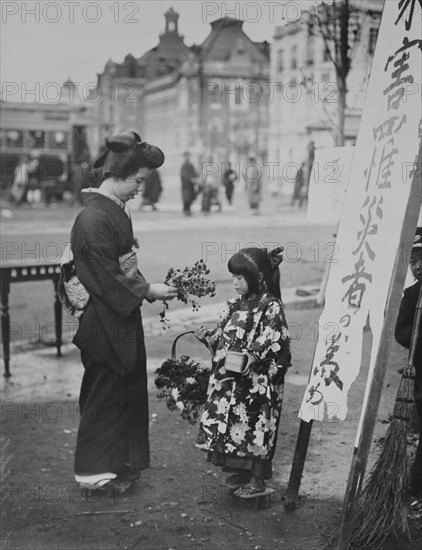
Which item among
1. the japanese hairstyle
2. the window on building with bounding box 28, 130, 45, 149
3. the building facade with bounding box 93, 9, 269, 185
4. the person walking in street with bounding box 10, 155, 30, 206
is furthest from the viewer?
the window on building with bounding box 28, 130, 45, 149

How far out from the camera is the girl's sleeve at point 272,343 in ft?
10.7

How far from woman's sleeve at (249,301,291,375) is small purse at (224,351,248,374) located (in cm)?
8

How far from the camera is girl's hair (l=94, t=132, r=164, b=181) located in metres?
3.11

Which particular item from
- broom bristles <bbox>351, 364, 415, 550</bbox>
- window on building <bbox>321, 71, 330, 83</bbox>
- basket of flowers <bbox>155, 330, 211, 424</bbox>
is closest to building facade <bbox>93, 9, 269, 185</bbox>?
window on building <bbox>321, 71, 330, 83</bbox>

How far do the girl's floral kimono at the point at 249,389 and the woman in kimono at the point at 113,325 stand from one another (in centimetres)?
40

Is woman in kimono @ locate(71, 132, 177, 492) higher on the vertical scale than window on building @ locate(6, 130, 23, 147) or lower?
lower

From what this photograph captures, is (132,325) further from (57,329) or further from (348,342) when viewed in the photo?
(57,329)

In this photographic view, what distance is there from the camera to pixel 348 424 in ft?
14.8

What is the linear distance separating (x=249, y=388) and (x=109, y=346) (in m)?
0.72

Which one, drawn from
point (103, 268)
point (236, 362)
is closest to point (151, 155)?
point (103, 268)

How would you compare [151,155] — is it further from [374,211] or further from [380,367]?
[380,367]

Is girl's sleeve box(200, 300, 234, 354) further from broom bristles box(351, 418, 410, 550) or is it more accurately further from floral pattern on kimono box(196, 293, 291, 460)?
broom bristles box(351, 418, 410, 550)

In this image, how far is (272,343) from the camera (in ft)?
10.7

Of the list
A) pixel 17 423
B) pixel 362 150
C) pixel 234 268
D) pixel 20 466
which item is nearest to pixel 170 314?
pixel 17 423
